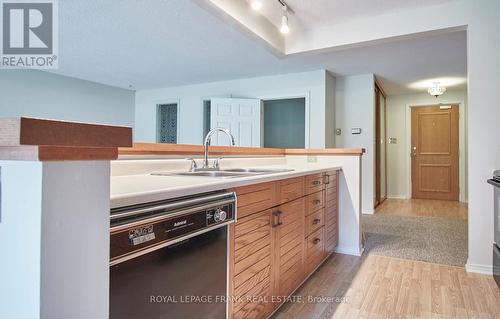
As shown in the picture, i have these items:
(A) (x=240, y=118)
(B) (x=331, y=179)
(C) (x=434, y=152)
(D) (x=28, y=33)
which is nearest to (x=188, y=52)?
(A) (x=240, y=118)

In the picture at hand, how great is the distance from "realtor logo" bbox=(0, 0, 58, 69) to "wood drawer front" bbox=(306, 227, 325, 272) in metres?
3.00

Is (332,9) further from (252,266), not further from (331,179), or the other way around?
(252,266)

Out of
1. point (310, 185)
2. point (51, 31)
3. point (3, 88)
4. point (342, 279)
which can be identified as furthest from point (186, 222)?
point (3, 88)

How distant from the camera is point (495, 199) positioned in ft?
7.25

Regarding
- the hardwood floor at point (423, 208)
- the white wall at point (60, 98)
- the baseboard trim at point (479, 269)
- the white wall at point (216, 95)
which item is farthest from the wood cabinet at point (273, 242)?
the white wall at point (60, 98)

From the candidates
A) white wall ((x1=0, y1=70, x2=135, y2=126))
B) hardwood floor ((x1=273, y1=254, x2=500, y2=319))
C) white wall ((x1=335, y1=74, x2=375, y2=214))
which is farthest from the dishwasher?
white wall ((x1=0, y1=70, x2=135, y2=126))

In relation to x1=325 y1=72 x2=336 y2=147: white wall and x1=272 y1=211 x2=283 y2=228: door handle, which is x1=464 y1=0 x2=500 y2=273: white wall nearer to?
x1=272 y1=211 x2=283 y2=228: door handle

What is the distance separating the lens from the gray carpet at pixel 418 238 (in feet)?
8.98

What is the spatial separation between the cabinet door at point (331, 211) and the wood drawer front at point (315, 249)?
0.44 ft

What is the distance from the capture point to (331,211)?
2.65m

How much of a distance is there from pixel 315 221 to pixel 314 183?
10.8 inches

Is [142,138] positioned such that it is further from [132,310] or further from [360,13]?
[132,310]

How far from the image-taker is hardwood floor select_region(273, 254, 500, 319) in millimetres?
1756

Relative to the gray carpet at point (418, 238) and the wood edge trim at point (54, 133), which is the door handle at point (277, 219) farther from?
the gray carpet at point (418, 238)
